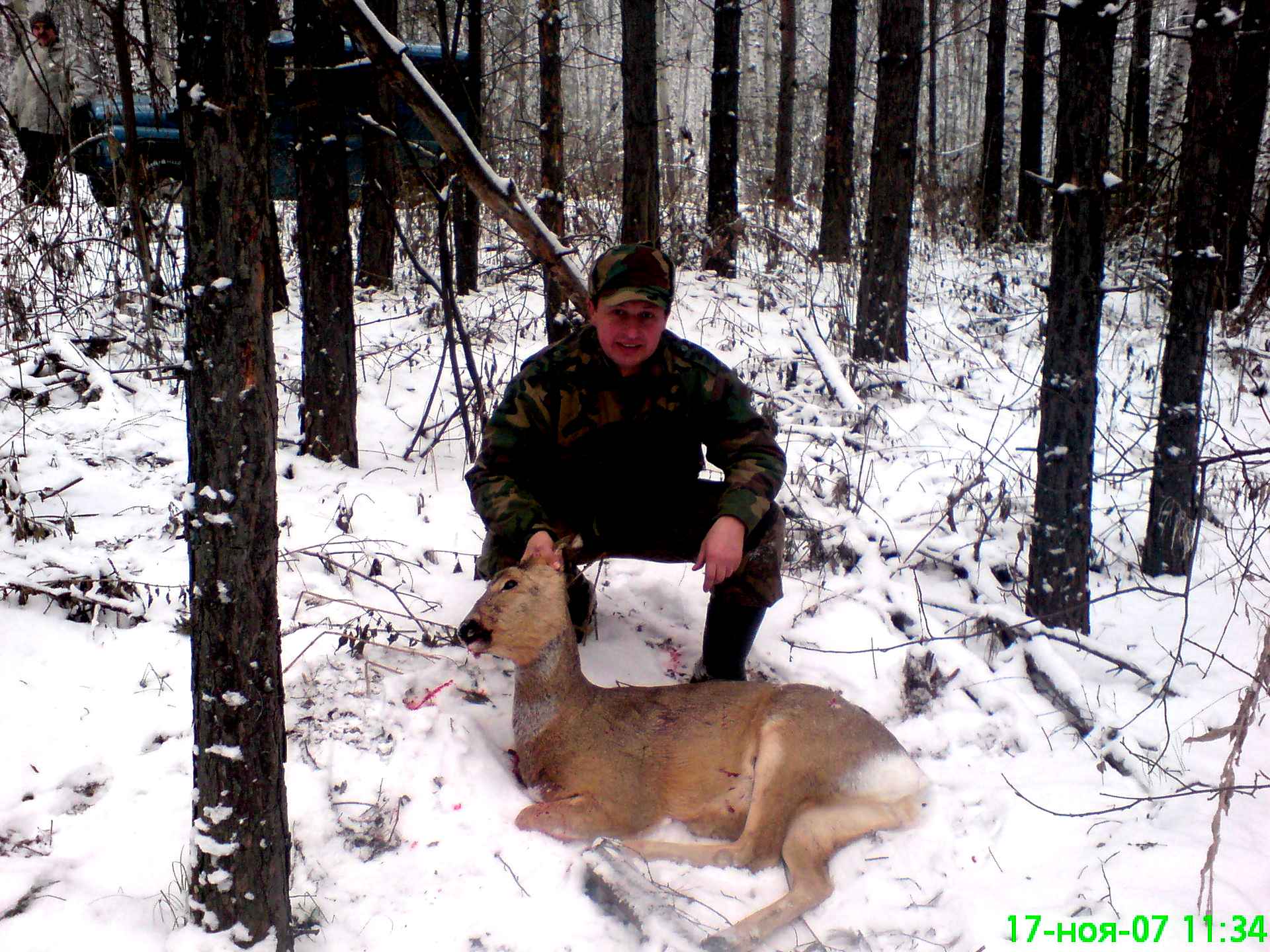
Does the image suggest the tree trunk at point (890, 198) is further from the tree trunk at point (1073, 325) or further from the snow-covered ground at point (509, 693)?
the tree trunk at point (1073, 325)

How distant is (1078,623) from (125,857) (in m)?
3.87

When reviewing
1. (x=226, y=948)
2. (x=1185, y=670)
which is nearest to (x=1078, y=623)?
(x=1185, y=670)

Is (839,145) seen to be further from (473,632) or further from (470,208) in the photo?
(473,632)

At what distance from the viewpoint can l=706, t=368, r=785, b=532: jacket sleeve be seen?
3600mm

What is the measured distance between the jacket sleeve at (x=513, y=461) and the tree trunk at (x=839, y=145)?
869cm

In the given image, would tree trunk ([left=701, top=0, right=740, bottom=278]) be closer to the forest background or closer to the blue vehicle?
the forest background

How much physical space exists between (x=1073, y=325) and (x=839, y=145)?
30.8 ft

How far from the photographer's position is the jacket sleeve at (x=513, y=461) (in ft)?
11.7

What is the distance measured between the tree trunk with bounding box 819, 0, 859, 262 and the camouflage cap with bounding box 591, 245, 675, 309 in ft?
28.2

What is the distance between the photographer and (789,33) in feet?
57.5

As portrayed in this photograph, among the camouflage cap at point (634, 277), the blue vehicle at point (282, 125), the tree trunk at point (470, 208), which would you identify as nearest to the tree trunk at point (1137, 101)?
the tree trunk at point (470, 208)

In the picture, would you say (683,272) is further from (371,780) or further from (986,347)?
(371,780)

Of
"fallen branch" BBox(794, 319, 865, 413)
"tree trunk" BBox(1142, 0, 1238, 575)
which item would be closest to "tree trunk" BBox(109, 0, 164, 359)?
"tree trunk" BBox(1142, 0, 1238, 575)

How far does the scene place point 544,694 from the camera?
3.27 m
